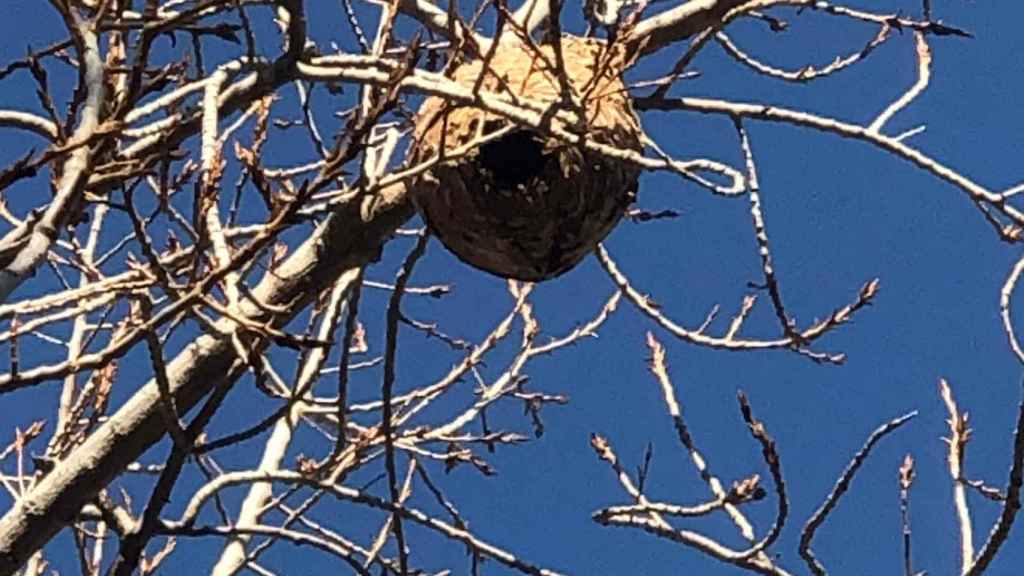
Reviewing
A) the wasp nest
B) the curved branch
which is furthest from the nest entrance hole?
the curved branch

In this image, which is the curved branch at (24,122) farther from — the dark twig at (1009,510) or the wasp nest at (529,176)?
the dark twig at (1009,510)

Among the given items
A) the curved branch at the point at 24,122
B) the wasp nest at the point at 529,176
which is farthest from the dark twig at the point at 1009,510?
the curved branch at the point at 24,122

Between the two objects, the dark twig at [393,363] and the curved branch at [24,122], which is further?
the dark twig at [393,363]

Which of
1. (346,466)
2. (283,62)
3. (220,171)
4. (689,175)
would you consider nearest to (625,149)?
(689,175)

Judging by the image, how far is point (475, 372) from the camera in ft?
14.5

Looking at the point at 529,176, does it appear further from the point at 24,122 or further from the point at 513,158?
the point at 24,122

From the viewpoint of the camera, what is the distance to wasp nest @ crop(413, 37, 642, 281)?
2.21 m

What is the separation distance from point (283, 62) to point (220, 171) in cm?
40

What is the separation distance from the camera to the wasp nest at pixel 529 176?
2.21 m

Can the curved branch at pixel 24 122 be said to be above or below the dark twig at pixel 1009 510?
above

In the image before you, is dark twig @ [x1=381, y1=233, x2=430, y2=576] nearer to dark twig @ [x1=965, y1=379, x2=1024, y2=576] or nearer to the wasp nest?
the wasp nest

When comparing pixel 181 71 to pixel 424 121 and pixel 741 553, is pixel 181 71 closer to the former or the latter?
pixel 424 121

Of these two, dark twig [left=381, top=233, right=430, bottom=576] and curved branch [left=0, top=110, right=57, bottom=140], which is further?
dark twig [left=381, top=233, right=430, bottom=576]

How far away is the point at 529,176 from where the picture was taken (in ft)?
7.28
